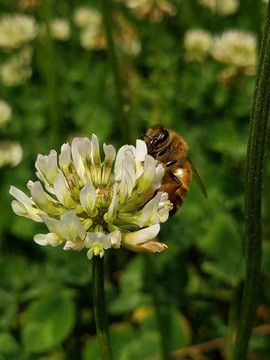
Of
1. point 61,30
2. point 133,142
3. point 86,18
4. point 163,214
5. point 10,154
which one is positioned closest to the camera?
point 163,214

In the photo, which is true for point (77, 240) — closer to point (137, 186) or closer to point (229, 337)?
point (137, 186)

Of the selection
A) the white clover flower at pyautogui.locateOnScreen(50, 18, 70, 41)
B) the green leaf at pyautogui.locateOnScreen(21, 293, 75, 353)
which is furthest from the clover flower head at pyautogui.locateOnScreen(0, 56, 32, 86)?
the green leaf at pyautogui.locateOnScreen(21, 293, 75, 353)

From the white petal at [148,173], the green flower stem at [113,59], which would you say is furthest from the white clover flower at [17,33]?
the white petal at [148,173]

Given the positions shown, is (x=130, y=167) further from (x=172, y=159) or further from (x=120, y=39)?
(x=120, y=39)

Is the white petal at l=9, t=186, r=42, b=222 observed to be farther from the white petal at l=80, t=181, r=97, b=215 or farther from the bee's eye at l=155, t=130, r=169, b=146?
the bee's eye at l=155, t=130, r=169, b=146

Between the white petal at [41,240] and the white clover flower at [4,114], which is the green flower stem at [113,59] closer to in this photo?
the white petal at [41,240]

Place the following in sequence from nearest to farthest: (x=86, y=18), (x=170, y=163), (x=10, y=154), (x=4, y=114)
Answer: (x=170, y=163) → (x=10, y=154) → (x=4, y=114) → (x=86, y=18)

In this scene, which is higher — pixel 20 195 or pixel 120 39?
pixel 20 195

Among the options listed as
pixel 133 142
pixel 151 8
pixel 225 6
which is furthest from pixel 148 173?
pixel 225 6
